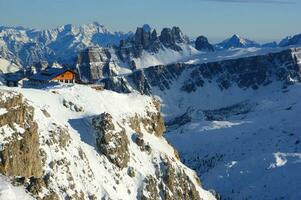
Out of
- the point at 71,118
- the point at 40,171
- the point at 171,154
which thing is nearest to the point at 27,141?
the point at 40,171

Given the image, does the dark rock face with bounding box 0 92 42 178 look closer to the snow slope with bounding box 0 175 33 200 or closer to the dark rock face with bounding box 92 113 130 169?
the snow slope with bounding box 0 175 33 200

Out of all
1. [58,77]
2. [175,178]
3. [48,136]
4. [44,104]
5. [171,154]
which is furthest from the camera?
[58,77]

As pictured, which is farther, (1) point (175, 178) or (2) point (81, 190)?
(1) point (175, 178)

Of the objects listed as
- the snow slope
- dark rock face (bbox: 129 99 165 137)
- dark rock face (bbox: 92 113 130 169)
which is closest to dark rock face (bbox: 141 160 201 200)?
dark rock face (bbox: 92 113 130 169)

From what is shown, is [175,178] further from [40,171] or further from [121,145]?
[40,171]

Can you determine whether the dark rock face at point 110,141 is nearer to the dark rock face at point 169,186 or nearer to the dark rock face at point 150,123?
the dark rock face at point 169,186

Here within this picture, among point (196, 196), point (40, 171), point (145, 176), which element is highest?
→ point (40, 171)

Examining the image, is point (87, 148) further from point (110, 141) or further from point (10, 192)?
point (10, 192)

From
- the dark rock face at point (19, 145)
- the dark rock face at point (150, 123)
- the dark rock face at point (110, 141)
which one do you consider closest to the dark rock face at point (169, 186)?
the dark rock face at point (110, 141)

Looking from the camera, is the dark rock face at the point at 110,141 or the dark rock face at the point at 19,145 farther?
the dark rock face at the point at 110,141
